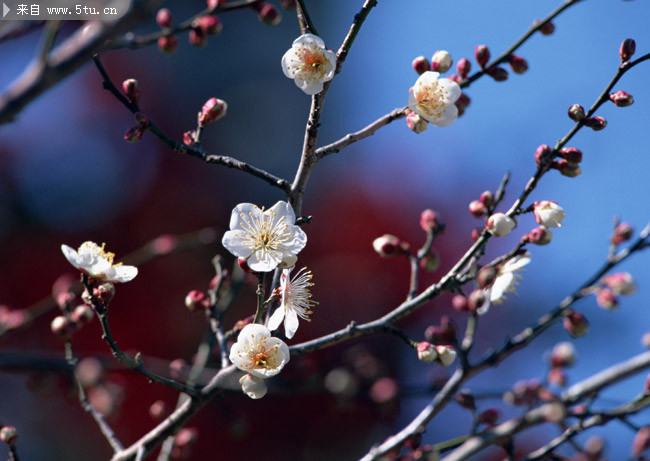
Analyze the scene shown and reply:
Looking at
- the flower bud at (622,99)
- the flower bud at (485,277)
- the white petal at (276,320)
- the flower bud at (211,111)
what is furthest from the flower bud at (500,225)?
the flower bud at (211,111)

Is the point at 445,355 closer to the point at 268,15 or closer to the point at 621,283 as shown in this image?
the point at 621,283

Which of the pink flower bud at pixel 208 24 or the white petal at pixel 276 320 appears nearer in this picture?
the white petal at pixel 276 320

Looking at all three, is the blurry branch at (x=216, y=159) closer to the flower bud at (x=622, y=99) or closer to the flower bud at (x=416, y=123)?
the flower bud at (x=416, y=123)

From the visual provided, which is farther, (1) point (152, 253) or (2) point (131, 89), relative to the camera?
(1) point (152, 253)

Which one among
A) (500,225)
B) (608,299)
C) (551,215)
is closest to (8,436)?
(500,225)

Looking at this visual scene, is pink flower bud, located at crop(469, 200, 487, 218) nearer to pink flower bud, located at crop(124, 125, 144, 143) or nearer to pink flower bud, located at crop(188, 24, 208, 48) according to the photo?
pink flower bud, located at crop(124, 125, 144, 143)

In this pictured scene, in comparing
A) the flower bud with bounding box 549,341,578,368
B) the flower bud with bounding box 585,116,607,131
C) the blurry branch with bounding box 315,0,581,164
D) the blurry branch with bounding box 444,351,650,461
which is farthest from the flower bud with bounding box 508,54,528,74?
the blurry branch with bounding box 444,351,650,461
